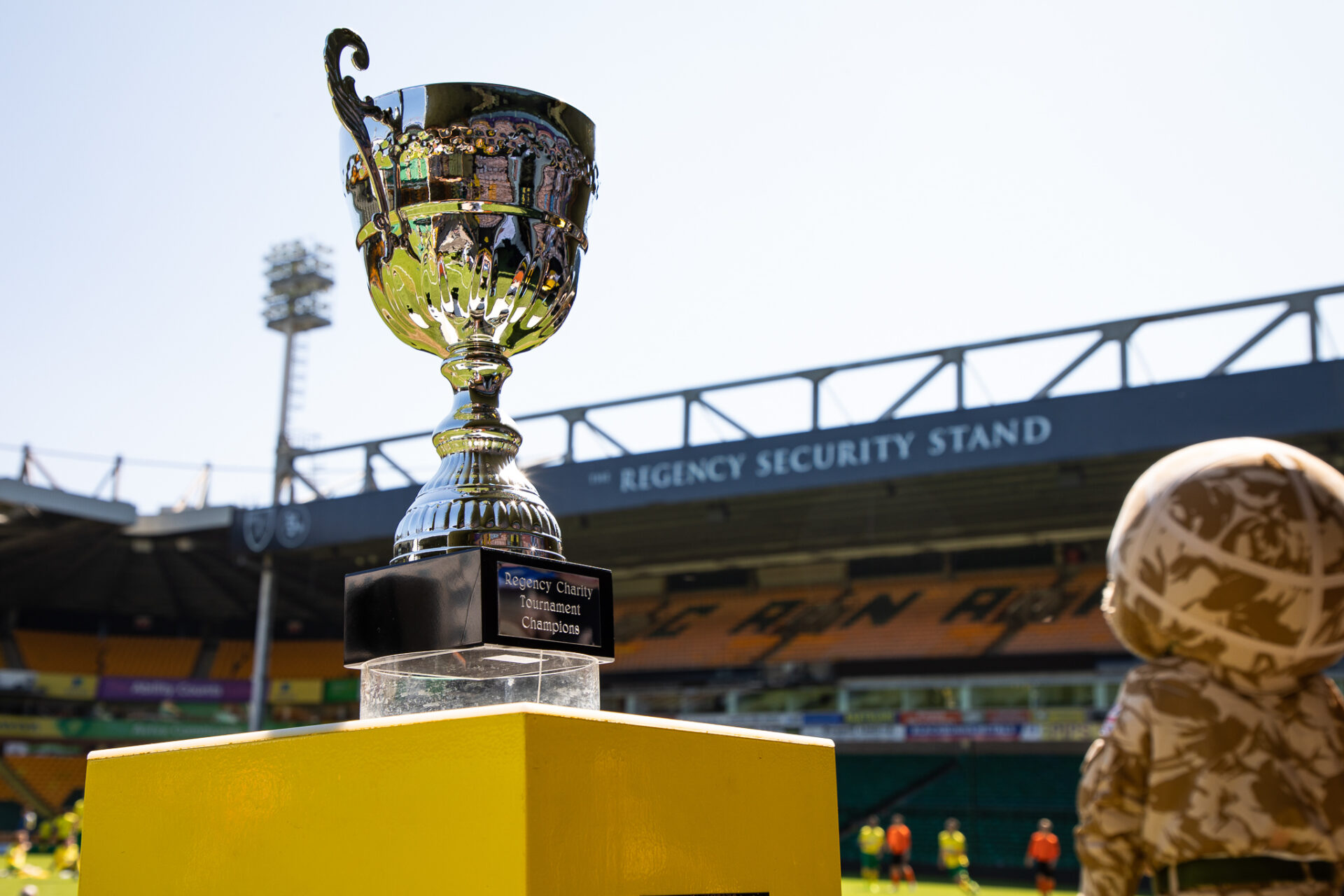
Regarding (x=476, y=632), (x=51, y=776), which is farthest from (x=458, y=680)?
(x=51, y=776)

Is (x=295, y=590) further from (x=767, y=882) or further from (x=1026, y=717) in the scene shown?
(x=767, y=882)

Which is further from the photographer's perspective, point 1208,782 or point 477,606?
point 477,606

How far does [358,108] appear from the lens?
2.70 m

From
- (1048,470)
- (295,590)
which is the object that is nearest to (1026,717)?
(1048,470)

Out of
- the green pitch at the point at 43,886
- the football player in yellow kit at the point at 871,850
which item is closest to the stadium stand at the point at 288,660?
the green pitch at the point at 43,886

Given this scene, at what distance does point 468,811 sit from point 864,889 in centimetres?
1669

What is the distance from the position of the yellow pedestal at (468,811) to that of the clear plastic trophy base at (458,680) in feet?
0.91

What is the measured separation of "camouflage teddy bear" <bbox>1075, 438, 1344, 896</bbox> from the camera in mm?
1674

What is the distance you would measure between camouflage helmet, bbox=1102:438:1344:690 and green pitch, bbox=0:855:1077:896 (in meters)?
15.0

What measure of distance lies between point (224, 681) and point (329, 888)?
27.5 metres

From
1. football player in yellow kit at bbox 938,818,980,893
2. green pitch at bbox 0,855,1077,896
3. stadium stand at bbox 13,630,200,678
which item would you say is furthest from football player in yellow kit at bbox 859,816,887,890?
stadium stand at bbox 13,630,200,678

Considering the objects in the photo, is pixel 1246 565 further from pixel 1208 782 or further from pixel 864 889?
pixel 864 889

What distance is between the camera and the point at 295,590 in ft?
90.6

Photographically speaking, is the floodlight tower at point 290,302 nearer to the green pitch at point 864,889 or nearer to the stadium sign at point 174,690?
the stadium sign at point 174,690
